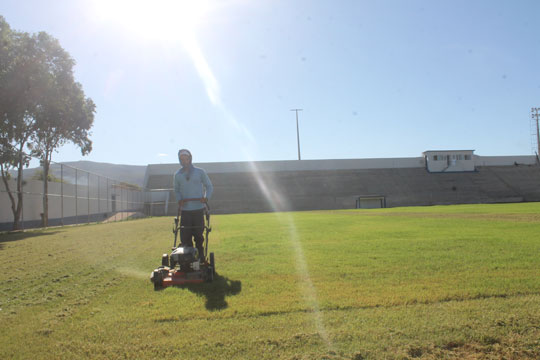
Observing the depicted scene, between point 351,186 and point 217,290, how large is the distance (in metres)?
49.2

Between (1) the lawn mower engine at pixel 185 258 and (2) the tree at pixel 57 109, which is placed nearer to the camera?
(1) the lawn mower engine at pixel 185 258

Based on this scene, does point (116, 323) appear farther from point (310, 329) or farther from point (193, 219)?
point (193, 219)

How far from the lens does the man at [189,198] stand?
551cm

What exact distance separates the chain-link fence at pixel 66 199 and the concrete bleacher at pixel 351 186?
16406mm

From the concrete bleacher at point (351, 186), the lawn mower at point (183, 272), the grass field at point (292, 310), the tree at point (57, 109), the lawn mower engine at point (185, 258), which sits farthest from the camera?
the concrete bleacher at point (351, 186)

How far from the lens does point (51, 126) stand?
22.4 m

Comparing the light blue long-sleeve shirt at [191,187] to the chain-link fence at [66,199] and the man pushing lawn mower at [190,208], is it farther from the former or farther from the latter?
the chain-link fence at [66,199]

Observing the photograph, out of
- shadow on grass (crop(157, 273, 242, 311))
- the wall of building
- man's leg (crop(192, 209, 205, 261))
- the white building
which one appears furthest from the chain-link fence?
the white building

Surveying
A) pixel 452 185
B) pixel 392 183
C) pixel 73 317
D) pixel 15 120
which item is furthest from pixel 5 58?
pixel 452 185

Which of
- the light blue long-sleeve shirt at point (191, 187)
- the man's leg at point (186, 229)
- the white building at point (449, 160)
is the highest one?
the white building at point (449, 160)

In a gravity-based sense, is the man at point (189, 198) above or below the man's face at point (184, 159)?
below

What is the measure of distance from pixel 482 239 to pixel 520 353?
665 cm

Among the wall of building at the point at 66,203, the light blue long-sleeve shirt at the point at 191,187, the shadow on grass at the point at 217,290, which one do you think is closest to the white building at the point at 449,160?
the wall of building at the point at 66,203

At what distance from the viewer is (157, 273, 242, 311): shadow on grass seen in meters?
3.86
